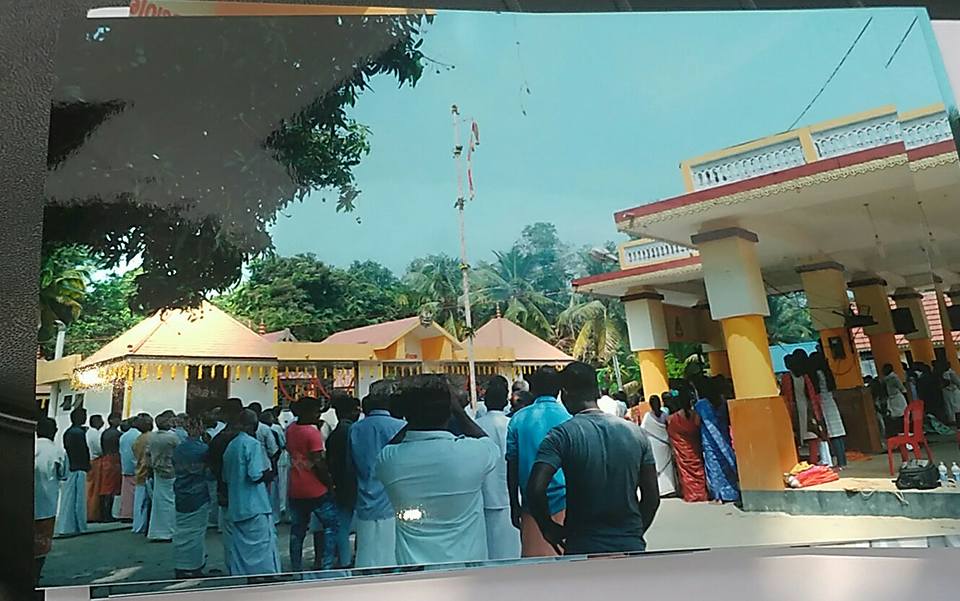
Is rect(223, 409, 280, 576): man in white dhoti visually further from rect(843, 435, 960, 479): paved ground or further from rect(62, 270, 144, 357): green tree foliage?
rect(843, 435, 960, 479): paved ground

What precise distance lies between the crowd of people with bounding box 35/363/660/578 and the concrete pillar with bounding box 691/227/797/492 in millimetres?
329

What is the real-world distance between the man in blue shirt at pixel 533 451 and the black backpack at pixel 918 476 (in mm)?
962

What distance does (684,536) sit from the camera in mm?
1593

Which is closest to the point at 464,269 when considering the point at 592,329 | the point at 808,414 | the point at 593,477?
the point at 592,329

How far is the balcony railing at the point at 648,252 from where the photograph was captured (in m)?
1.73

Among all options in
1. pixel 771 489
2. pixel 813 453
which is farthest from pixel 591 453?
pixel 813 453

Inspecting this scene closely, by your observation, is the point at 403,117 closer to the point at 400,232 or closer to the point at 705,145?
the point at 400,232

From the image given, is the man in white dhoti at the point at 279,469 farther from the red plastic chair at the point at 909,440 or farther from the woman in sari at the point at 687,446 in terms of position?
the red plastic chair at the point at 909,440

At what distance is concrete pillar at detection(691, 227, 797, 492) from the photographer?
1723mm

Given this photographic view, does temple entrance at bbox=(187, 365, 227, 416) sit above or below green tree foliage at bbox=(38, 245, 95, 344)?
below

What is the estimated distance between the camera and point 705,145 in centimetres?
179

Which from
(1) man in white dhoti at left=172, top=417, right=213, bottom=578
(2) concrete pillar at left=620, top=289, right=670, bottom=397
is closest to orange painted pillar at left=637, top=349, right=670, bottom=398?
(2) concrete pillar at left=620, top=289, right=670, bottom=397

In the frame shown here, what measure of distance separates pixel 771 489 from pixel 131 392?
1.69 metres

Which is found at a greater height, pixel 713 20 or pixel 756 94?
pixel 713 20
